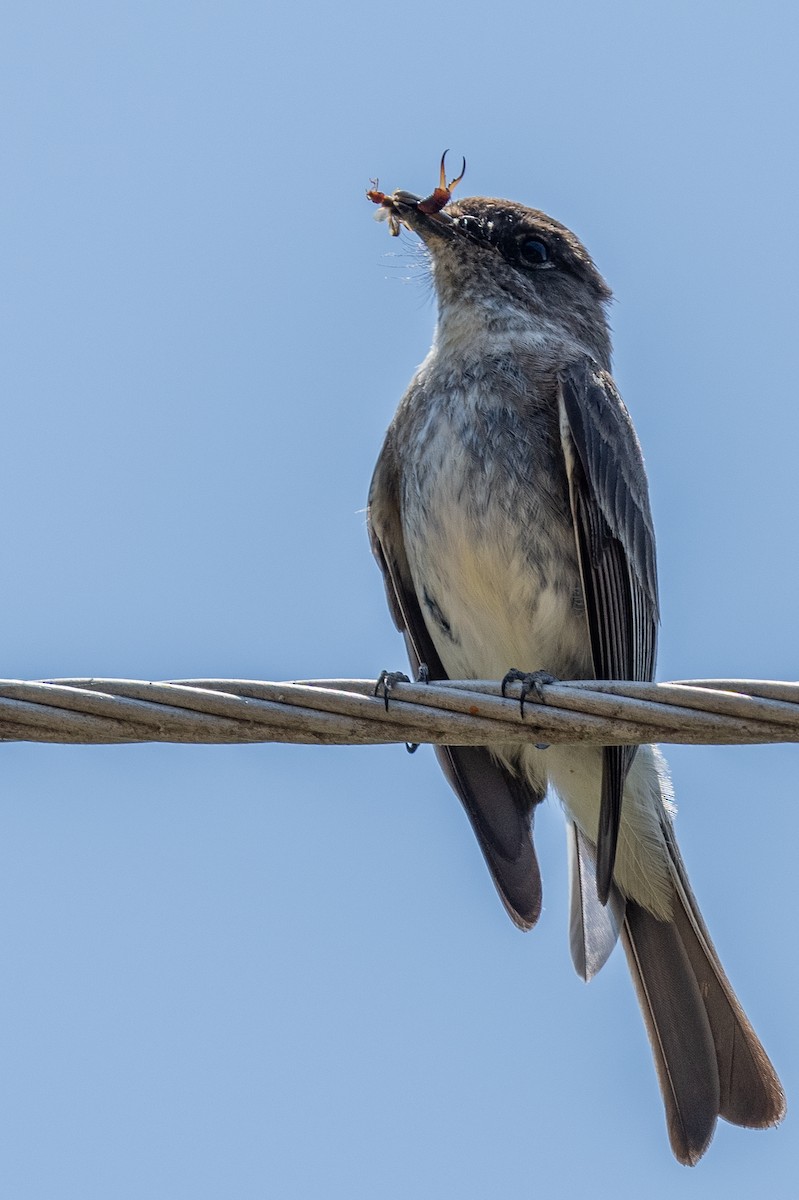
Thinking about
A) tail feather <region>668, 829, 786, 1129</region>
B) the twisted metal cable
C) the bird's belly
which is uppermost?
the bird's belly

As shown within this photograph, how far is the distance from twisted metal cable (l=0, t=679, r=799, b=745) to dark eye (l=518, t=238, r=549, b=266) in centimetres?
362

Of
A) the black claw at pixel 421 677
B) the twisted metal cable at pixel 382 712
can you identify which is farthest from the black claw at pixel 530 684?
the black claw at pixel 421 677

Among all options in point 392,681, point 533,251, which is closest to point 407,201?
point 533,251

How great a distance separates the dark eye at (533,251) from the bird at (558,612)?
0.41m

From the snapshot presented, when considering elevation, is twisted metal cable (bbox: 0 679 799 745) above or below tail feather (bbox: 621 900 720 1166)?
above

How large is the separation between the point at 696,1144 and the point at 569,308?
3.77m

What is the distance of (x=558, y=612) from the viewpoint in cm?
599

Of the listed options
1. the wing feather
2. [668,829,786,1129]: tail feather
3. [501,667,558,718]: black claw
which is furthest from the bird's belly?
[668,829,786,1129]: tail feather

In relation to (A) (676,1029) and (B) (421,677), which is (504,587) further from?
(A) (676,1029)

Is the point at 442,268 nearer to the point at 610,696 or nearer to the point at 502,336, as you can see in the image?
the point at 502,336

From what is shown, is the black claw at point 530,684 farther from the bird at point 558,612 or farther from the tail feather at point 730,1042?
the tail feather at point 730,1042

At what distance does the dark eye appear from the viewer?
7.28 meters

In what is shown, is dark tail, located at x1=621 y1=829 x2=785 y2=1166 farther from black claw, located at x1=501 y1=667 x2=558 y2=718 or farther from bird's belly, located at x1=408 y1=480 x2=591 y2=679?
black claw, located at x1=501 y1=667 x2=558 y2=718

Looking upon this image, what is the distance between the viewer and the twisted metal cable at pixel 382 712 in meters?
3.71
